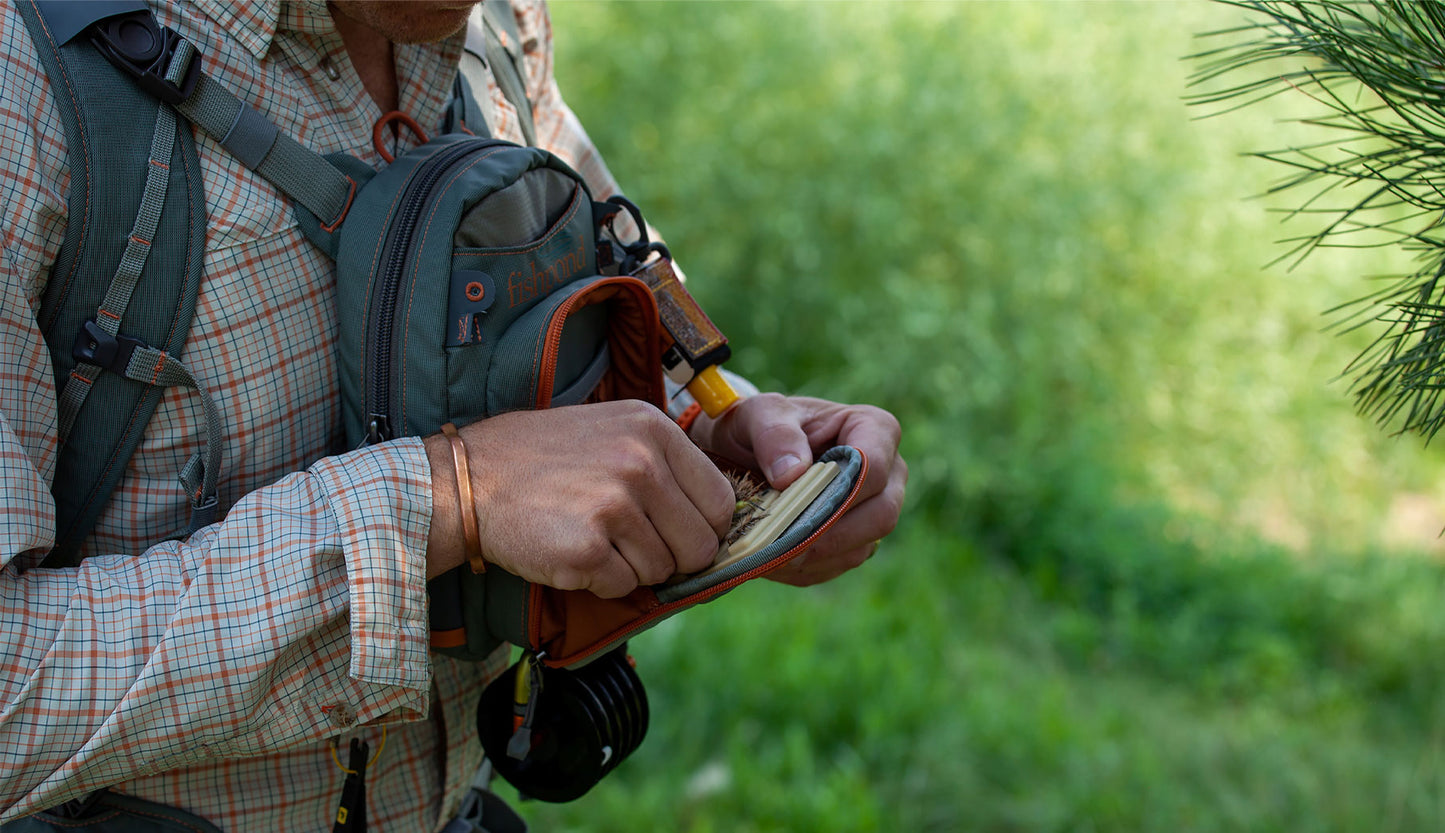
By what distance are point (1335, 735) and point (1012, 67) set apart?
3923 millimetres

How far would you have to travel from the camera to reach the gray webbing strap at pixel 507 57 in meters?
1.60

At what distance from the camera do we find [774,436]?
1.40 metres

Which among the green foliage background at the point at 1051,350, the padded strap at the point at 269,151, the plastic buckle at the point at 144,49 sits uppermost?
the plastic buckle at the point at 144,49

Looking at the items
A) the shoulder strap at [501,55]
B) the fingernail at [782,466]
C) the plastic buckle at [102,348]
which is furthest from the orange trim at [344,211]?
the fingernail at [782,466]

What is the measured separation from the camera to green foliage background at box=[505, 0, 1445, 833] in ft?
14.2

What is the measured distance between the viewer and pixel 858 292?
228 inches

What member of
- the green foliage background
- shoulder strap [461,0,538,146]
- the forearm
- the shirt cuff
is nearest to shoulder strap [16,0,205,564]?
the forearm

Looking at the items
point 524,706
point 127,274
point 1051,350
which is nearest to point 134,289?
point 127,274

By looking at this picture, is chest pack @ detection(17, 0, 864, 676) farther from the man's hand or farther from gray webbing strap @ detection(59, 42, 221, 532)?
the man's hand

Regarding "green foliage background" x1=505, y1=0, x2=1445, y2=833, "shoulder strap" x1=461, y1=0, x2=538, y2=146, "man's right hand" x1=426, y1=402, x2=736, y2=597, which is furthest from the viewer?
"green foliage background" x1=505, y1=0, x2=1445, y2=833

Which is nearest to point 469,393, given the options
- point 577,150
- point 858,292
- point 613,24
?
point 577,150

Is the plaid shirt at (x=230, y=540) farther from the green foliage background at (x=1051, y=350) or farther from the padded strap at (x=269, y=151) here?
the green foliage background at (x=1051, y=350)

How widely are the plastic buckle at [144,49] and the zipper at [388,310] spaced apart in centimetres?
24

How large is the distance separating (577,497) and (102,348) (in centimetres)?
48
